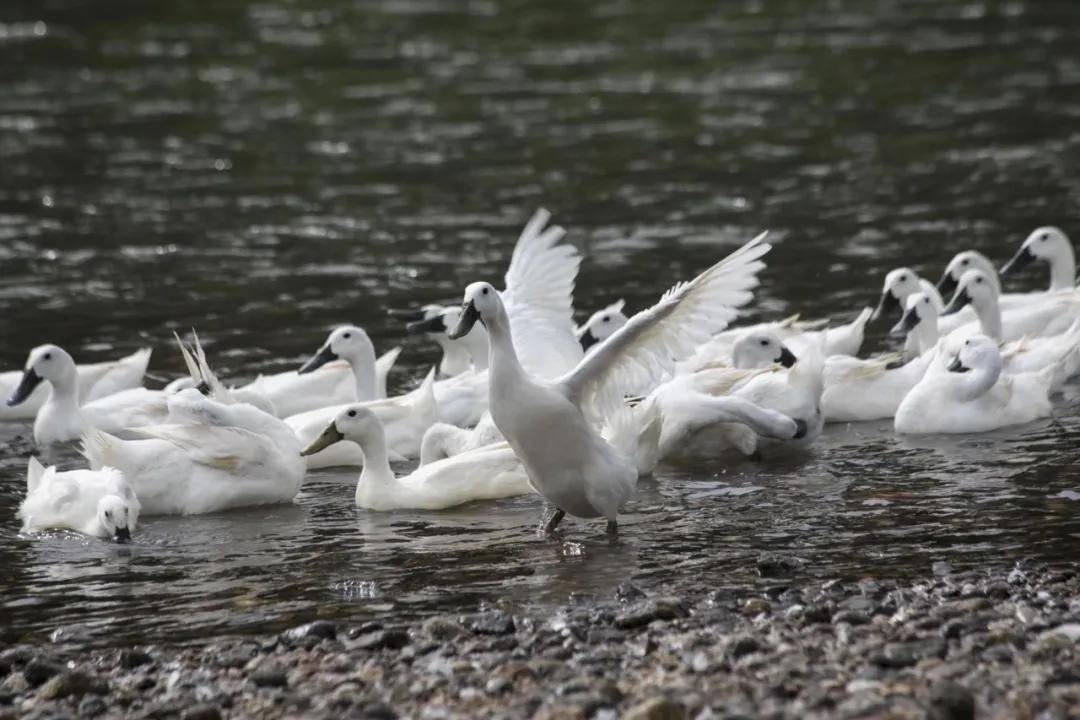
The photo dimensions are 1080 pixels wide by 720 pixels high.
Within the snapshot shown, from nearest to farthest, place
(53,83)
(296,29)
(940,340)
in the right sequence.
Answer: (940,340) → (53,83) → (296,29)

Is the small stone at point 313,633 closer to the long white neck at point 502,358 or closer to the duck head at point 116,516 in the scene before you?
the long white neck at point 502,358

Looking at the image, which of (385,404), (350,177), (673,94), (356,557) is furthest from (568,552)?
(673,94)

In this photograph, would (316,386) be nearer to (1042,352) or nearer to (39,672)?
(1042,352)

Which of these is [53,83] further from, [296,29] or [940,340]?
[940,340]

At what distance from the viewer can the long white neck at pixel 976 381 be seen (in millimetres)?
A: 12406

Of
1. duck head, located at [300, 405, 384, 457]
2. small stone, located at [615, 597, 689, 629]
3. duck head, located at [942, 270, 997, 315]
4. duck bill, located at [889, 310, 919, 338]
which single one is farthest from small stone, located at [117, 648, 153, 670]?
duck head, located at [942, 270, 997, 315]

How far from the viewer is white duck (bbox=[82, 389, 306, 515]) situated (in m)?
11.5

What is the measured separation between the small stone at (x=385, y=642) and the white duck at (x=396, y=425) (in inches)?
171

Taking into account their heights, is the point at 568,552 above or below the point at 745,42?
below

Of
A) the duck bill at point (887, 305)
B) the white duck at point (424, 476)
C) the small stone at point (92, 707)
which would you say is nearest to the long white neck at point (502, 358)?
the white duck at point (424, 476)

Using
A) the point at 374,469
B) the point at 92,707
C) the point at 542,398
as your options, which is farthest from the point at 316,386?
the point at 92,707

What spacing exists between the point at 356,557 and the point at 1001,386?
4641 mm

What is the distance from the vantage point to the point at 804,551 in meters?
9.74

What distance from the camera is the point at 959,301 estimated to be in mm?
14344
